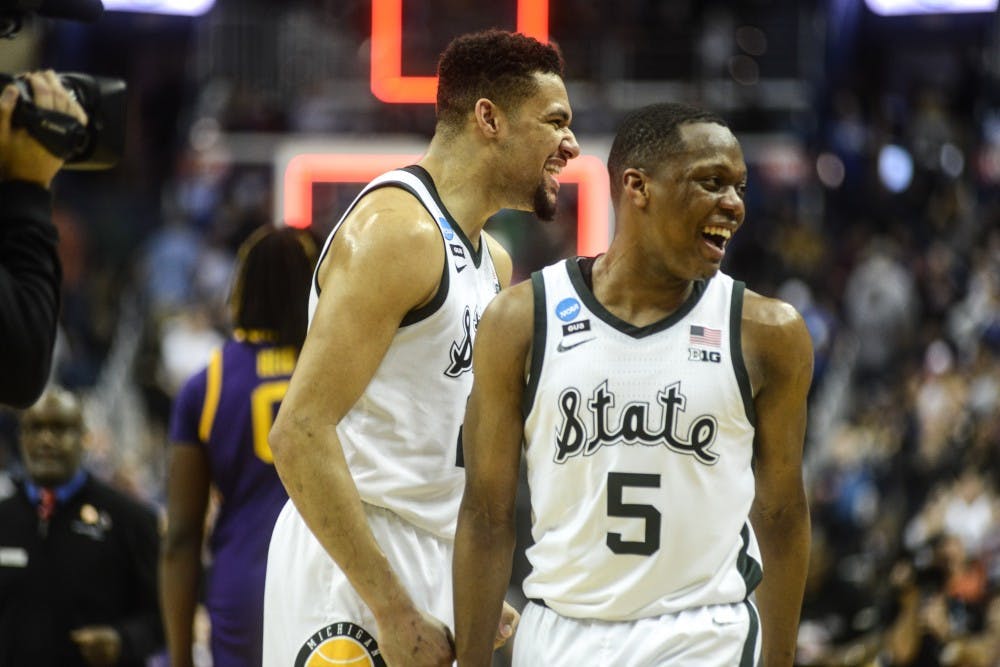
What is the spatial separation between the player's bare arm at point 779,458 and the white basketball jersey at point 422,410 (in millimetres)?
734

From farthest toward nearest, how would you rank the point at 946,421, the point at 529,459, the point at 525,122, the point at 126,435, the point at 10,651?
the point at 126,435 < the point at 946,421 < the point at 10,651 < the point at 525,122 < the point at 529,459

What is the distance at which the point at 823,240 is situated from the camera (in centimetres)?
1645

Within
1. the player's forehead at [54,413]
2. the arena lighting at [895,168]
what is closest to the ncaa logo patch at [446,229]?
the player's forehead at [54,413]

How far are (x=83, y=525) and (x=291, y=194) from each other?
21.3ft

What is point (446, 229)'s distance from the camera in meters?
3.95

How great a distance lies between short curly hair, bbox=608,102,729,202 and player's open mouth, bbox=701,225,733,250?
7.8 inches

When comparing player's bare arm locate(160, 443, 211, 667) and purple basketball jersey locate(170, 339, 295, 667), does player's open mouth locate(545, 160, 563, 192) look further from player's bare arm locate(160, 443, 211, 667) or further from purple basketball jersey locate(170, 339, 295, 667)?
player's bare arm locate(160, 443, 211, 667)

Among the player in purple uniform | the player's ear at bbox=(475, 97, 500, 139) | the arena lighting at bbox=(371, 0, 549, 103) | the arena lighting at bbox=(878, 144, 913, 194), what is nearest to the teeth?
the player's ear at bbox=(475, 97, 500, 139)

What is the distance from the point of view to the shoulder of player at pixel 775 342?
359 cm

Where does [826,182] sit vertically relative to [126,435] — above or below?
above

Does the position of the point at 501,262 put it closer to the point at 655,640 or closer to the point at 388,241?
the point at 388,241

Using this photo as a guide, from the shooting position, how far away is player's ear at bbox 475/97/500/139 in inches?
163

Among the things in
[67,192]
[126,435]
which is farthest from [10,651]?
[67,192]

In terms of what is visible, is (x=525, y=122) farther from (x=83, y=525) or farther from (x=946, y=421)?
(x=946, y=421)
